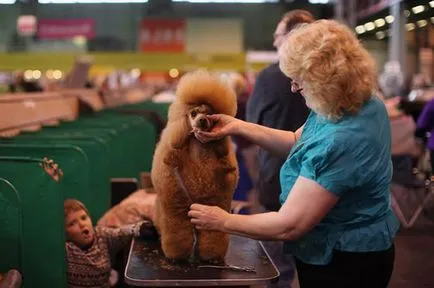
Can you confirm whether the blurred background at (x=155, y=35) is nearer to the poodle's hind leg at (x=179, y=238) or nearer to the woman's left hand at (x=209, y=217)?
the poodle's hind leg at (x=179, y=238)

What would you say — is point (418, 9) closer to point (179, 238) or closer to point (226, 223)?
point (179, 238)

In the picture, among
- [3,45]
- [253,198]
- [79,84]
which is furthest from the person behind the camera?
[3,45]

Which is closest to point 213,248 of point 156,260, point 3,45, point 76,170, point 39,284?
point 156,260

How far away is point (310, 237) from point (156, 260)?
26.1 inches

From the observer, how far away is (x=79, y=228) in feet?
10.9

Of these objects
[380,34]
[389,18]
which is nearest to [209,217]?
[389,18]

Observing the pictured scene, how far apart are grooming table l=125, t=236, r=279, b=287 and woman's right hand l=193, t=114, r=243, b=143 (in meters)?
0.48

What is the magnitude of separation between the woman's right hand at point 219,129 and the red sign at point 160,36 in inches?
696

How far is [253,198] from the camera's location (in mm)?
7516

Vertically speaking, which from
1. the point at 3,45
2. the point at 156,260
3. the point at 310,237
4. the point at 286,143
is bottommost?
the point at 3,45

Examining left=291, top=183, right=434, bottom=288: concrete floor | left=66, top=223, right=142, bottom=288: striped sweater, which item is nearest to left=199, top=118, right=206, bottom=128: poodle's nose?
left=66, top=223, right=142, bottom=288: striped sweater

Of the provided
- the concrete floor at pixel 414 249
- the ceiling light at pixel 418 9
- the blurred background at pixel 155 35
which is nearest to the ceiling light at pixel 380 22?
the blurred background at pixel 155 35

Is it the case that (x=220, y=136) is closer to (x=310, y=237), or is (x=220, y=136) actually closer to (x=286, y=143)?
(x=286, y=143)

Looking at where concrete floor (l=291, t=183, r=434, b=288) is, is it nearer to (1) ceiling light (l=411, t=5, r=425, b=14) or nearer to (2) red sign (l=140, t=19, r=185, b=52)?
(1) ceiling light (l=411, t=5, r=425, b=14)
